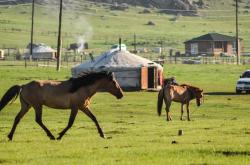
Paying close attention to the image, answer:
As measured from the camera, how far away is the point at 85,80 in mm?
18625

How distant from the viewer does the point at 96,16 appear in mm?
182125

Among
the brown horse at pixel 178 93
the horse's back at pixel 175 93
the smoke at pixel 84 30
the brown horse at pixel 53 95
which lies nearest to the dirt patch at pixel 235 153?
the brown horse at pixel 53 95

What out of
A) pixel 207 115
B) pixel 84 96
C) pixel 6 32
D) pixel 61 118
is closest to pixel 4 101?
pixel 84 96

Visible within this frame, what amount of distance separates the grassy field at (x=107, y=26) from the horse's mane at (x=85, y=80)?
111095 millimetres

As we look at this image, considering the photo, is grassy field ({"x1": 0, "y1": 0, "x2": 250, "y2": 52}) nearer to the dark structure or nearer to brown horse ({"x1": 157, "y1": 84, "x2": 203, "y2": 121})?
the dark structure

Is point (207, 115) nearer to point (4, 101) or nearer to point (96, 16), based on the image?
point (4, 101)

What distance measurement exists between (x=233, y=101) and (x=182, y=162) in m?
26.9

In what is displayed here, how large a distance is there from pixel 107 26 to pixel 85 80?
494ft

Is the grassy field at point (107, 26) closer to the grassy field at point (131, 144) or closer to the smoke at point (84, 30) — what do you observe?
the smoke at point (84, 30)

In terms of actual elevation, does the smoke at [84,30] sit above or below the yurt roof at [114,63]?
above

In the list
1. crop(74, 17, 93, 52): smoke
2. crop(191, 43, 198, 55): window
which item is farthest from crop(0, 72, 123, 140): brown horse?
crop(74, 17, 93, 52): smoke

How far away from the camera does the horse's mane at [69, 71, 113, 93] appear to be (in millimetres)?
18422

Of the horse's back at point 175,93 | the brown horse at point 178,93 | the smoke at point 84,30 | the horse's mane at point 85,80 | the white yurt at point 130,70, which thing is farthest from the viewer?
the smoke at point 84,30

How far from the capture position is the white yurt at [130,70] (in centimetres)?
5181
